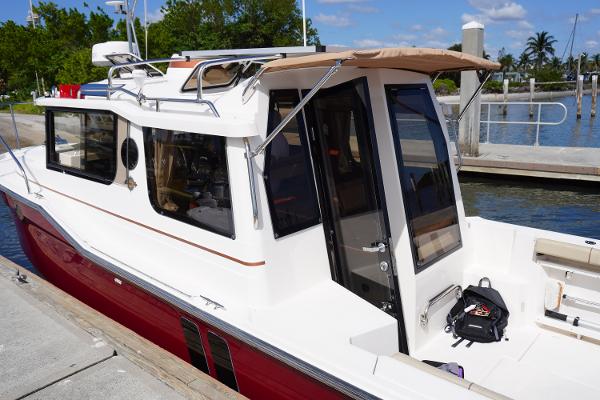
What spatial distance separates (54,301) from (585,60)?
315 feet

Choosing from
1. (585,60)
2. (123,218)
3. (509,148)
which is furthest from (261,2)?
(585,60)

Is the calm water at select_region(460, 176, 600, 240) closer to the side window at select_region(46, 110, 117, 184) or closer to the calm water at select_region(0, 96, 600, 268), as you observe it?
the calm water at select_region(0, 96, 600, 268)

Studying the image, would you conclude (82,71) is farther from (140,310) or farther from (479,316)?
(479,316)

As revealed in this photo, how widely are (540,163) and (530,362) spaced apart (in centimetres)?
824

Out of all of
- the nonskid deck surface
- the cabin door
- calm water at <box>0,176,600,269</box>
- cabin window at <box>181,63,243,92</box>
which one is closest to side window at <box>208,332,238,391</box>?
the cabin door

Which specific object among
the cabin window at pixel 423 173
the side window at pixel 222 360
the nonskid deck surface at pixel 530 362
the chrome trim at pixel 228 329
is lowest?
the nonskid deck surface at pixel 530 362

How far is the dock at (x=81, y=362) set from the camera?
300 centimetres

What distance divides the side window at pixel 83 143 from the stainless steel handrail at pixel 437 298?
101 inches

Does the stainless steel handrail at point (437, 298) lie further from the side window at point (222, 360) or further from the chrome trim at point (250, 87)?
the chrome trim at point (250, 87)

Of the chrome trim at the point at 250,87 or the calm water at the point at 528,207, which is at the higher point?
the chrome trim at the point at 250,87

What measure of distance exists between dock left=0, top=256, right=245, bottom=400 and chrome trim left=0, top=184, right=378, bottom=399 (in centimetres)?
31

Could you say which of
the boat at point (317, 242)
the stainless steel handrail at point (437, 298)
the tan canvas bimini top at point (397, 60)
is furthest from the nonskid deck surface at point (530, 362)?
the tan canvas bimini top at point (397, 60)

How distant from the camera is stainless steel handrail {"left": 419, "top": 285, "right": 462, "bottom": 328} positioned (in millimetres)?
3516

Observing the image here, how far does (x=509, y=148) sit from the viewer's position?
12.9 meters
